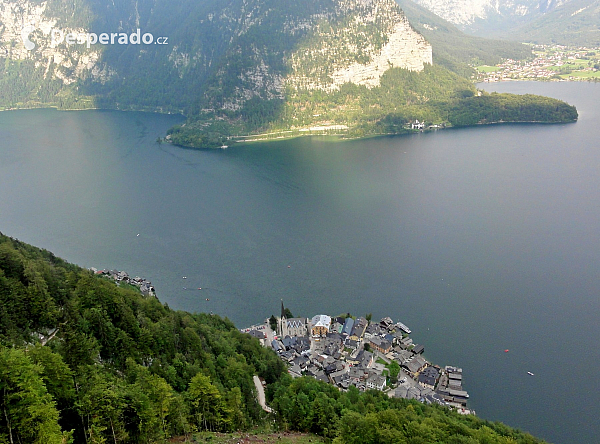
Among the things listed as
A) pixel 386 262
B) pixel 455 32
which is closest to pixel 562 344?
pixel 386 262

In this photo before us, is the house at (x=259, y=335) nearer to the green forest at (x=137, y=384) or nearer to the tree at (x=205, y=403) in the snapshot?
the green forest at (x=137, y=384)

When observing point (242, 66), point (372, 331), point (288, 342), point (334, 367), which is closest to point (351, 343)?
point (372, 331)

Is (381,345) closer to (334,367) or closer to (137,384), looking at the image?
(334,367)

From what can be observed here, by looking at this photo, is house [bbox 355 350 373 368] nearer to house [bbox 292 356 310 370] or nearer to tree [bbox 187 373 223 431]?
house [bbox 292 356 310 370]

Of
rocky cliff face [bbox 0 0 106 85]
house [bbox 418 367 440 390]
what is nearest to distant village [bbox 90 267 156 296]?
house [bbox 418 367 440 390]

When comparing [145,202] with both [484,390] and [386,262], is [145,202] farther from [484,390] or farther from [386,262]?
[484,390]
